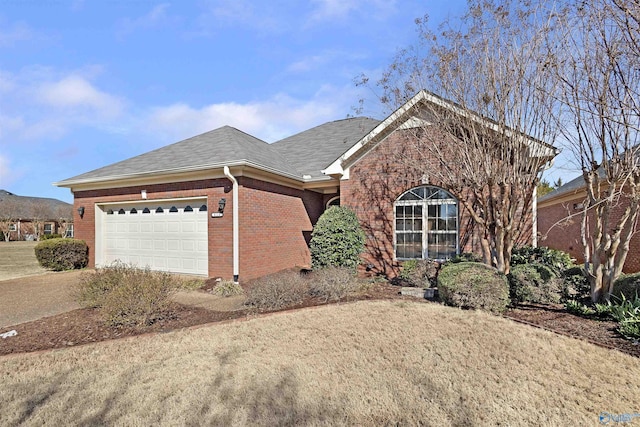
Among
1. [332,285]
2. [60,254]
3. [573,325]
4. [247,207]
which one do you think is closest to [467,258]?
[573,325]

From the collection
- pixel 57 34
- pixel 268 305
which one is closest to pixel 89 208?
pixel 57 34

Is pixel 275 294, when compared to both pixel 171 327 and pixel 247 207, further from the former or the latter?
pixel 247 207

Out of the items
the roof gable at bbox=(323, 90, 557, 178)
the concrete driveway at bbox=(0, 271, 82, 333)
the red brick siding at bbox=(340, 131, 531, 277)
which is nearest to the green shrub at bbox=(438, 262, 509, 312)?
the roof gable at bbox=(323, 90, 557, 178)

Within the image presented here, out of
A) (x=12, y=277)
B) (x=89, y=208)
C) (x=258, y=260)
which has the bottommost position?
(x=12, y=277)

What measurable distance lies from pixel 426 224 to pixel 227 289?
6.13 metres

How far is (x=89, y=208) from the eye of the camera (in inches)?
488

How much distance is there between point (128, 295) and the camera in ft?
17.8

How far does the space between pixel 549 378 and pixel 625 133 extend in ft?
15.0

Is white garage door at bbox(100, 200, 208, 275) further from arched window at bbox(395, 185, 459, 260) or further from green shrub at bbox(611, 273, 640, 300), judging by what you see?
green shrub at bbox(611, 273, 640, 300)

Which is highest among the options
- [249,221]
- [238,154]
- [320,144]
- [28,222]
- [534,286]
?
[320,144]

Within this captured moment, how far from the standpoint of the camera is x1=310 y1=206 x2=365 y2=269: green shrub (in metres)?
8.93

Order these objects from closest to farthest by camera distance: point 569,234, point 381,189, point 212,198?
point 212,198, point 381,189, point 569,234

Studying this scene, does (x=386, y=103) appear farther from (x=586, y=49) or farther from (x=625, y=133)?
(x=625, y=133)

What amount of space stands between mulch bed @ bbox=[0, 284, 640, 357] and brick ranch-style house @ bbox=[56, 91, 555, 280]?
3279 mm
